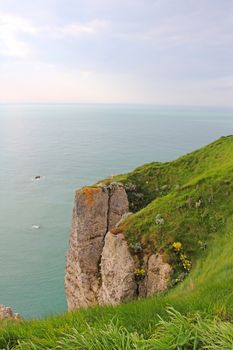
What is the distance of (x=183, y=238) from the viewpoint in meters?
20.7

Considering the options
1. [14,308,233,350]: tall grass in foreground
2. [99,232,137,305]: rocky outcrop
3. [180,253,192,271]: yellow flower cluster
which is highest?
[14,308,233,350]: tall grass in foreground

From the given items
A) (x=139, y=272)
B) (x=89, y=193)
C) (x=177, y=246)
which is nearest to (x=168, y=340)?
(x=177, y=246)

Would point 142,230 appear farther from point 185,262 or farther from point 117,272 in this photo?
point 185,262

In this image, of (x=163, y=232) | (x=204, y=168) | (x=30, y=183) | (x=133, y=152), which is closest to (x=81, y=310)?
(x=163, y=232)

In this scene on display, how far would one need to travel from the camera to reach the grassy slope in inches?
311

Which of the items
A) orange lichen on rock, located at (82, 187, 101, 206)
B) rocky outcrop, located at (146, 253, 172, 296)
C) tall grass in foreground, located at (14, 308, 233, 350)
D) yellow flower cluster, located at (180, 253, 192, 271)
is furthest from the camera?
orange lichen on rock, located at (82, 187, 101, 206)

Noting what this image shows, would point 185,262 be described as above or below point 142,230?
below

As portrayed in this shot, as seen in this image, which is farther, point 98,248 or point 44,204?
point 44,204

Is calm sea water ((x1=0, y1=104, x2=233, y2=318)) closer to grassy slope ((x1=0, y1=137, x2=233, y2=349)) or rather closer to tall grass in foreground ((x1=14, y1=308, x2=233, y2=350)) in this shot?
grassy slope ((x1=0, y1=137, x2=233, y2=349))

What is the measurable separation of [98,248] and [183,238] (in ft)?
27.2

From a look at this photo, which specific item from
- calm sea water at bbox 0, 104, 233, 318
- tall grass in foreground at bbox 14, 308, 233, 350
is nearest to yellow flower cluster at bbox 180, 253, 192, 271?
calm sea water at bbox 0, 104, 233, 318

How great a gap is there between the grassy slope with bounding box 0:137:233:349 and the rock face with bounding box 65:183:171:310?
66.3 inches

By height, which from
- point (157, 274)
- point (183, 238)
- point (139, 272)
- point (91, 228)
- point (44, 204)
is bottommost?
point (44, 204)

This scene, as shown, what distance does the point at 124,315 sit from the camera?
27.3ft
